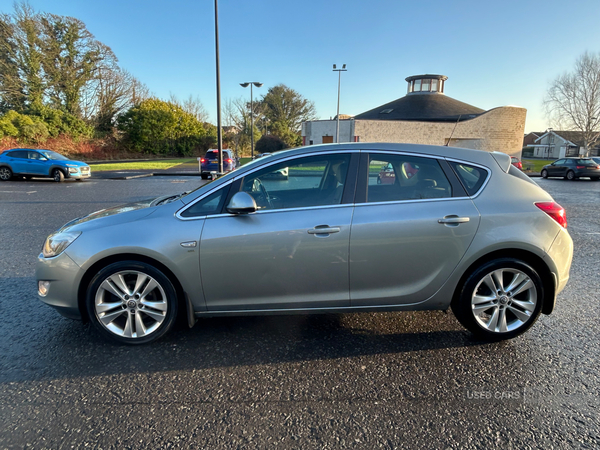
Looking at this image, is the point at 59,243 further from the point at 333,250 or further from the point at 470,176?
the point at 470,176

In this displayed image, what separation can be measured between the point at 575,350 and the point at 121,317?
12.5ft

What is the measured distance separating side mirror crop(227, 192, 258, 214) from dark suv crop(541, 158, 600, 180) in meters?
27.2

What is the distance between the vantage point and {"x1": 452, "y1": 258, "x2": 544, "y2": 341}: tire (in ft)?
10.0

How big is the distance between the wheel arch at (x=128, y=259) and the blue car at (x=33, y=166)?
697 inches

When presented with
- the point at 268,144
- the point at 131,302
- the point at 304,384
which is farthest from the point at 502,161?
the point at 268,144

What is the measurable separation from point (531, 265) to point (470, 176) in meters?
0.92

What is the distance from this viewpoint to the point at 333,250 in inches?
114

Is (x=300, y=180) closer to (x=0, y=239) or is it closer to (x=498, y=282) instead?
(x=498, y=282)

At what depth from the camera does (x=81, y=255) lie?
2.94 meters

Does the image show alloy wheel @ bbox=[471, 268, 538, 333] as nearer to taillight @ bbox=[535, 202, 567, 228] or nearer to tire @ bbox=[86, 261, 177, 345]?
taillight @ bbox=[535, 202, 567, 228]

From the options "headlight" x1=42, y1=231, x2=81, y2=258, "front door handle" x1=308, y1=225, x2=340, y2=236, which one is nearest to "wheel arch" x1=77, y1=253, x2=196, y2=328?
"headlight" x1=42, y1=231, x2=81, y2=258

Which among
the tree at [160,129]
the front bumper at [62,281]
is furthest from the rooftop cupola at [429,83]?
the front bumper at [62,281]

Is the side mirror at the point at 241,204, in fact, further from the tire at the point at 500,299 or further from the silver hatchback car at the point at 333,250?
the tire at the point at 500,299

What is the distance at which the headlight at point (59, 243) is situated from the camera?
302 cm
